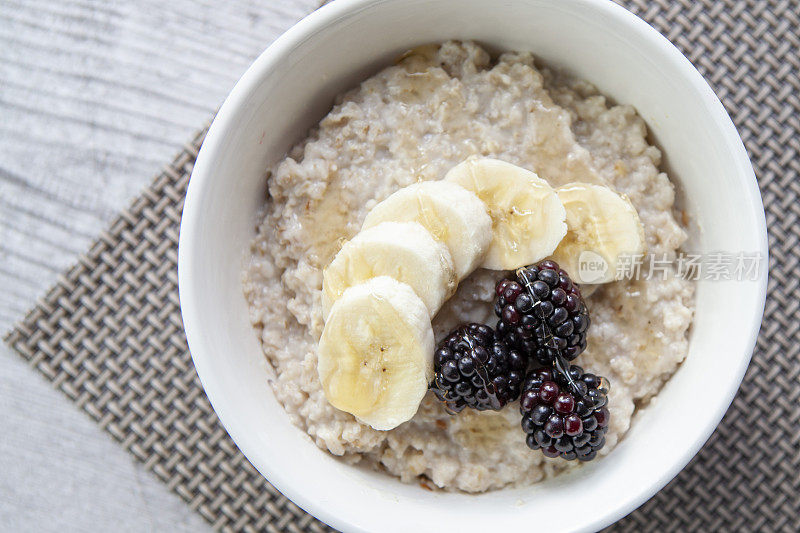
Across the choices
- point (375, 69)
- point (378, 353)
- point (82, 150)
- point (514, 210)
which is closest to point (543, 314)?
point (514, 210)

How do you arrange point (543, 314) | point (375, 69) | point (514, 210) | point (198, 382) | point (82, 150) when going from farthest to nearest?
point (82, 150) < point (198, 382) < point (375, 69) < point (514, 210) < point (543, 314)

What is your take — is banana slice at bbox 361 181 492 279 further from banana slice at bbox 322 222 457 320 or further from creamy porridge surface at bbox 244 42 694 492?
creamy porridge surface at bbox 244 42 694 492

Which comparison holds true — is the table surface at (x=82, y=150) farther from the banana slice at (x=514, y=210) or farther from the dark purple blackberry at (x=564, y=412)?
the dark purple blackberry at (x=564, y=412)

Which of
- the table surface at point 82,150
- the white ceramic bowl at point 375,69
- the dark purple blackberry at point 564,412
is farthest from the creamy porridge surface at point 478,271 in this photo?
the table surface at point 82,150

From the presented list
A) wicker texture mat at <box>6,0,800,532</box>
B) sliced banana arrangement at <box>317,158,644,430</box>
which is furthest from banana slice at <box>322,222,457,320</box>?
wicker texture mat at <box>6,0,800,532</box>

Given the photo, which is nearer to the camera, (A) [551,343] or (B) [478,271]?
(A) [551,343]

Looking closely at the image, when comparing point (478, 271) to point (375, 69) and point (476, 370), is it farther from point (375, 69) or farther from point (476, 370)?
point (375, 69)
